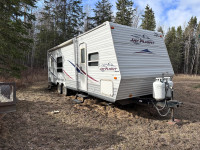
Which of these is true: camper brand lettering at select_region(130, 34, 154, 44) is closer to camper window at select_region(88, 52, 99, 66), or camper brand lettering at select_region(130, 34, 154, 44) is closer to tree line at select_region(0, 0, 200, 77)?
camper window at select_region(88, 52, 99, 66)

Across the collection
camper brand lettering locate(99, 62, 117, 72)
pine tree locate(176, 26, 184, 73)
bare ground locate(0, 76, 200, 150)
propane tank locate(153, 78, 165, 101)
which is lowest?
bare ground locate(0, 76, 200, 150)

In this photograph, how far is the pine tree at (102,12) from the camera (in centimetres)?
2228

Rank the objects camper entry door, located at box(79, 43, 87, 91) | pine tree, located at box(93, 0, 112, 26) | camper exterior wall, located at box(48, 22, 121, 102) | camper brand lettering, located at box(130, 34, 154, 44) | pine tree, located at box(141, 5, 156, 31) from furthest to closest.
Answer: pine tree, located at box(141, 5, 156, 31) < pine tree, located at box(93, 0, 112, 26) < camper entry door, located at box(79, 43, 87, 91) < camper brand lettering, located at box(130, 34, 154, 44) < camper exterior wall, located at box(48, 22, 121, 102)

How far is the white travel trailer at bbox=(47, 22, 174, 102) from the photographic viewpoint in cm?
459

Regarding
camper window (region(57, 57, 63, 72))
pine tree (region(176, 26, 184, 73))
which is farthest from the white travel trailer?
pine tree (region(176, 26, 184, 73))

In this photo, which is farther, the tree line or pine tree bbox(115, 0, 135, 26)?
pine tree bbox(115, 0, 135, 26)

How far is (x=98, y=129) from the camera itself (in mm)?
4234

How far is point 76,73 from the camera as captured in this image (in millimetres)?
6930

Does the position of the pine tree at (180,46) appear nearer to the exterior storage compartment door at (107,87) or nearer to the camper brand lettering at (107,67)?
the camper brand lettering at (107,67)

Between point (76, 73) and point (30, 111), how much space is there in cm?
243

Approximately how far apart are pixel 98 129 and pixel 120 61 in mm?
2040

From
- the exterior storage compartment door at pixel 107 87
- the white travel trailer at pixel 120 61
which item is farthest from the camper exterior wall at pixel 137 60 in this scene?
the exterior storage compartment door at pixel 107 87

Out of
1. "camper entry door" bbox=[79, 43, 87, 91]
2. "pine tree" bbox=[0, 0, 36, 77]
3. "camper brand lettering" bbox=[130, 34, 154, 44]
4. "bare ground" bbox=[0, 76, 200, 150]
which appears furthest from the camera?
"pine tree" bbox=[0, 0, 36, 77]

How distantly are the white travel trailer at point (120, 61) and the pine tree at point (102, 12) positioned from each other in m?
17.1
